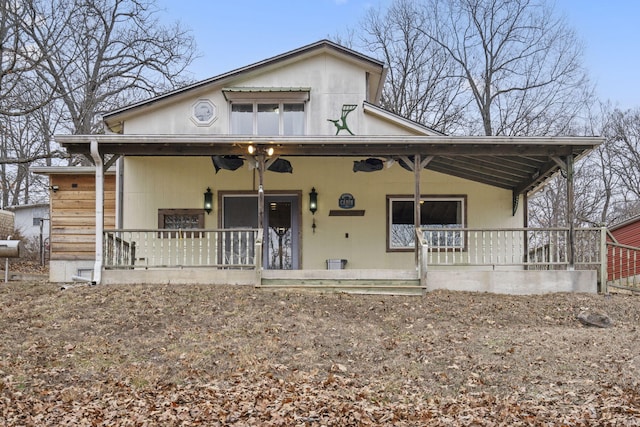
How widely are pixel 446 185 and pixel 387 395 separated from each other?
310 inches

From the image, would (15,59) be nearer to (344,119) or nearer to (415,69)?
(344,119)

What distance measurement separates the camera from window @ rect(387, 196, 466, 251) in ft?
42.5

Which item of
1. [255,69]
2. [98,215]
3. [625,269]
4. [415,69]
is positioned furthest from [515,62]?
[98,215]

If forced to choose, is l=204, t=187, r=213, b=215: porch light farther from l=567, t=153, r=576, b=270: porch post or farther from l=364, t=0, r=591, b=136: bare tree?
l=364, t=0, r=591, b=136: bare tree

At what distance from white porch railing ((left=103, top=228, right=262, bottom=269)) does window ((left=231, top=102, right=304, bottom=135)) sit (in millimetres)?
2467

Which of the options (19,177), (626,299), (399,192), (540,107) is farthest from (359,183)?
(19,177)

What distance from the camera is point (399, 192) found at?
13.0m

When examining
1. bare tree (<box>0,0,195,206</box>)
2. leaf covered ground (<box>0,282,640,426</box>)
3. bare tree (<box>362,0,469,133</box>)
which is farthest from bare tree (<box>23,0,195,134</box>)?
leaf covered ground (<box>0,282,640,426</box>)

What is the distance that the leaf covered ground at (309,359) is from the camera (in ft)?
17.9

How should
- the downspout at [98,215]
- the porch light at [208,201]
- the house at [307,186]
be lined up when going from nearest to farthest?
the downspout at [98,215]
the house at [307,186]
the porch light at [208,201]

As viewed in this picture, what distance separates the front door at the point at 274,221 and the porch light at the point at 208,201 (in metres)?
0.31

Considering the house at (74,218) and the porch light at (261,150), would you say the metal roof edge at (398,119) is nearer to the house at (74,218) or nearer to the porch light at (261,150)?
the porch light at (261,150)

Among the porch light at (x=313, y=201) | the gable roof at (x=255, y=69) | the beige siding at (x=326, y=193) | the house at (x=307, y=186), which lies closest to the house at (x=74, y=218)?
the house at (x=307, y=186)

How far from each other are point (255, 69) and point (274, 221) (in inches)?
138
